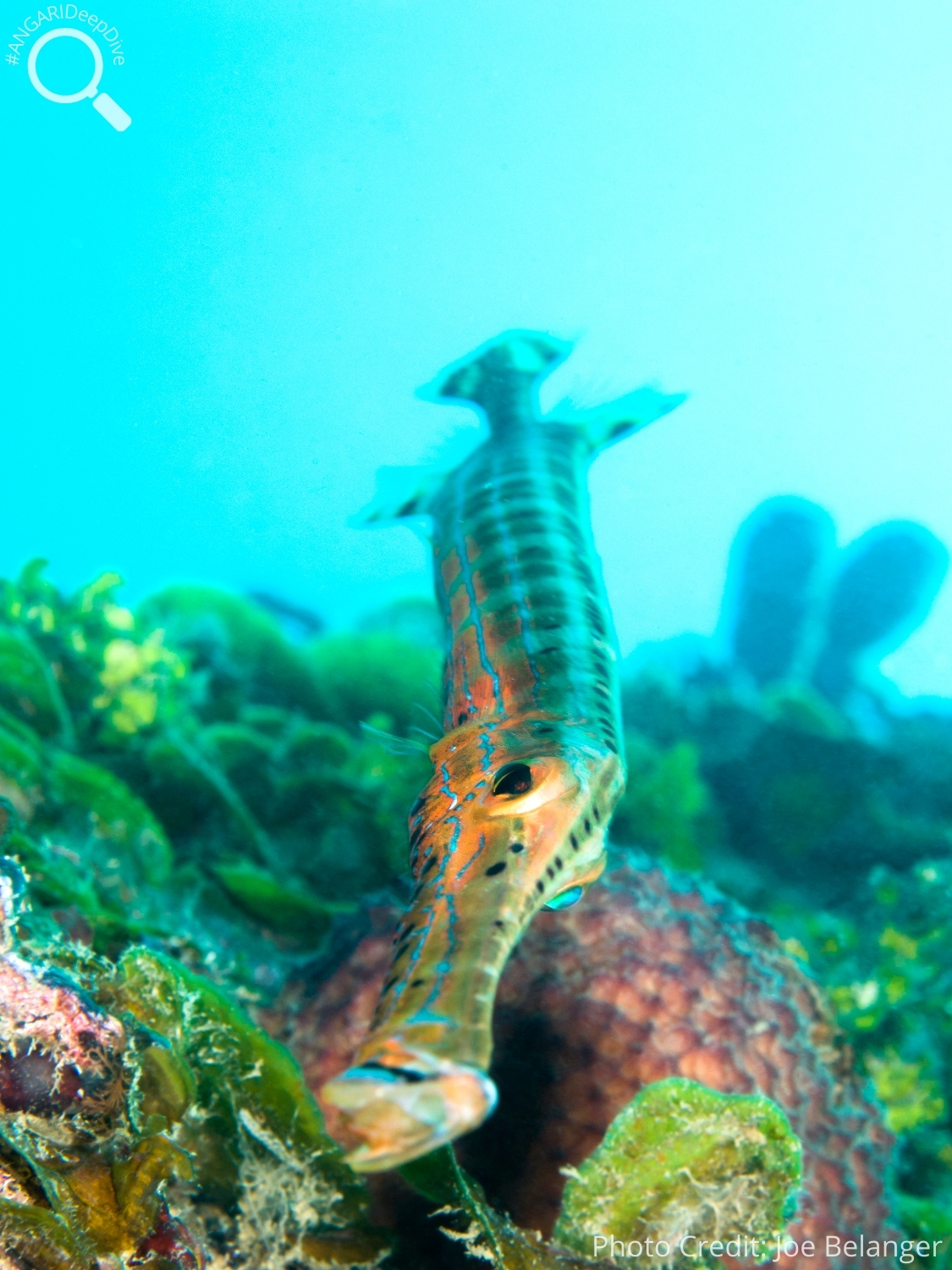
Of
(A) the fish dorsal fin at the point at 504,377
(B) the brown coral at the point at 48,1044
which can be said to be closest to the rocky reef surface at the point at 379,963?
(B) the brown coral at the point at 48,1044

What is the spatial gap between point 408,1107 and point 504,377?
516 cm

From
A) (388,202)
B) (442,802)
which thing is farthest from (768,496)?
(442,802)

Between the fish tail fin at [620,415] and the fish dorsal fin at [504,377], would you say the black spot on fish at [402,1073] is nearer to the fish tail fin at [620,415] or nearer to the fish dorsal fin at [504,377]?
the fish dorsal fin at [504,377]

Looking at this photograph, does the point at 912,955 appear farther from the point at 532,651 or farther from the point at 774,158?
the point at 774,158

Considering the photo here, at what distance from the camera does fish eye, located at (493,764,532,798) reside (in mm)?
2369

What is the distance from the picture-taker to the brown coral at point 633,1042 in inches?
120

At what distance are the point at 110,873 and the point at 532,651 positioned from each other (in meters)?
2.79

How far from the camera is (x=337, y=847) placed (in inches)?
209

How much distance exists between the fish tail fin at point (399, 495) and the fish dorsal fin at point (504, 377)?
63cm

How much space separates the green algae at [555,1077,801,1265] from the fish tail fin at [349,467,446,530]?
3912 millimetres

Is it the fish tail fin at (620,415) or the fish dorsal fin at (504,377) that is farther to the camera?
the fish tail fin at (620,415)

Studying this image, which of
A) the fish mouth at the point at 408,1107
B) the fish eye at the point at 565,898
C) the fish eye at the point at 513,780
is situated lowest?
the fish mouth at the point at 408,1107

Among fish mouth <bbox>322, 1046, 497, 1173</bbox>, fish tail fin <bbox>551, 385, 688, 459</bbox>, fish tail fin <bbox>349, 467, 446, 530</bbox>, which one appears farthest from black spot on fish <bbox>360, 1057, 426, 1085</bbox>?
fish tail fin <bbox>551, 385, 688, 459</bbox>

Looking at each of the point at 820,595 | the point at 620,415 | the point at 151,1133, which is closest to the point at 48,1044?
the point at 151,1133
